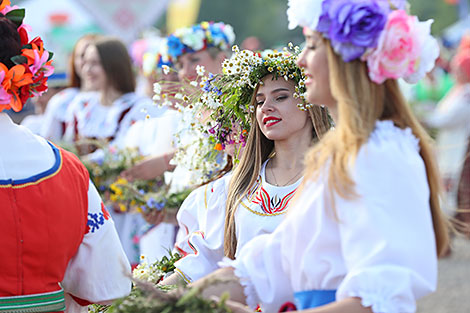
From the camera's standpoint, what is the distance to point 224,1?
43062mm

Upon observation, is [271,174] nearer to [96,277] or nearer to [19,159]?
[96,277]

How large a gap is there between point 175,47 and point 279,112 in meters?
2.31

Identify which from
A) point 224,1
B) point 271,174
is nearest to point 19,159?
point 271,174

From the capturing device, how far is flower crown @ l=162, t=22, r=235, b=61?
522 centimetres

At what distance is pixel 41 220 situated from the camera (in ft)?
8.68

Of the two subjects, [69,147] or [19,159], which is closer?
[19,159]

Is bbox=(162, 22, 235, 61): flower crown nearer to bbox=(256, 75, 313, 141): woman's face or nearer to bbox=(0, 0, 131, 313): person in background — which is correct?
bbox=(256, 75, 313, 141): woman's face

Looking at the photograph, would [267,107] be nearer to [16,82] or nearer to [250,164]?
[250,164]

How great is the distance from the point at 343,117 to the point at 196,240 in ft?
4.01

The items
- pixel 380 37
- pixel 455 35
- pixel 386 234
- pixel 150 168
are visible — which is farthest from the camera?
pixel 455 35

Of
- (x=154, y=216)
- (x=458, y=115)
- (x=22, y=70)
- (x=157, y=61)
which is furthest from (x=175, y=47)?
(x=458, y=115)

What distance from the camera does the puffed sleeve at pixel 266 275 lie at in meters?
2.30

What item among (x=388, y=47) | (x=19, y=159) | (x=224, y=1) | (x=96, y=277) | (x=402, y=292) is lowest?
(x=96, y=277)

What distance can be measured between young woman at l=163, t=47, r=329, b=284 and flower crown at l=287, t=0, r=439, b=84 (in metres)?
1.00
